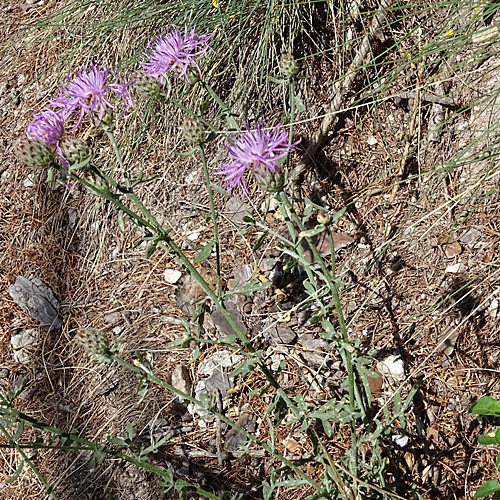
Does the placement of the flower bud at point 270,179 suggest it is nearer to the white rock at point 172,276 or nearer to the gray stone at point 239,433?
the gray stone at point 239,433

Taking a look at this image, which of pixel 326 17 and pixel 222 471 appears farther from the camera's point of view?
pixel 326 17

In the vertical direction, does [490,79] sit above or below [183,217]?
below

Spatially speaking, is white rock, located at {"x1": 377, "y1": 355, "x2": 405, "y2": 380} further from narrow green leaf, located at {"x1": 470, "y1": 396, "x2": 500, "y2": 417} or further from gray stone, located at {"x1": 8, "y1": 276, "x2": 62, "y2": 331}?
gray stone, located at {"x1": 8, "y1": 276, "x2": 62, "y2": 331}

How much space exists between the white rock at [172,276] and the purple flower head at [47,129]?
119cm

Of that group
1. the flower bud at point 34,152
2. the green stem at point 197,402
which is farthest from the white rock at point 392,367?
the flower bud at point 34,152

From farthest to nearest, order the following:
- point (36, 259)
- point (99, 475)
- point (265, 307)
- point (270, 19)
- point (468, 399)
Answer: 1. point (36, 259)
2. point (270, 19)
3. point (265, 307)
4. point (99, 475)
5. point (468, 399)

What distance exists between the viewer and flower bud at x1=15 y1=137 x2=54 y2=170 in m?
1.44

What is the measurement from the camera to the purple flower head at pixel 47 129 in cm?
151

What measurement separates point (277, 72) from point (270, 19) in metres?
0.25

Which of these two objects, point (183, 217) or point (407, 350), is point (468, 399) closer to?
point (407, 350)

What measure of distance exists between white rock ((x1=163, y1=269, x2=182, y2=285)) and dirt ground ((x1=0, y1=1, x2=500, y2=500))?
26 millimetres

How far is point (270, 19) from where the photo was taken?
262 cm

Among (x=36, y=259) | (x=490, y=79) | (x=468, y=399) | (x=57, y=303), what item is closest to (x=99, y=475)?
(x=57, y=303)

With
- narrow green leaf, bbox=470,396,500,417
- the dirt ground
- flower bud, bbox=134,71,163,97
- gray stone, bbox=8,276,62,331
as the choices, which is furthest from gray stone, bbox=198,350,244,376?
flower bud, bbox=134,71,163,97
